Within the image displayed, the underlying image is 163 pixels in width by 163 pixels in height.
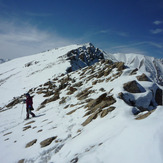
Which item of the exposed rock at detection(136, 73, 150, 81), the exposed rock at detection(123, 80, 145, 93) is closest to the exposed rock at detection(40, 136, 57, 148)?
the exposed rock at detection(123, 80, 145, 93)

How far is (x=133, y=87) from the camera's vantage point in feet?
33.6

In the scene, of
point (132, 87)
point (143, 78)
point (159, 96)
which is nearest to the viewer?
point (132, 87)

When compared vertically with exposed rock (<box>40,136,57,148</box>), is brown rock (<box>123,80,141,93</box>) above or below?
above

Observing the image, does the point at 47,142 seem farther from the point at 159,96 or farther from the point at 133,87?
the point at 159,96

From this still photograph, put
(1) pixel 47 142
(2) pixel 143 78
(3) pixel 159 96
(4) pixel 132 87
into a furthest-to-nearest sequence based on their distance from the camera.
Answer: (2) pixel 143 78
(3) pixel 159 96
(4) pixel 132 87
(1) pixel 47 142

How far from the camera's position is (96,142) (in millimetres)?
4605

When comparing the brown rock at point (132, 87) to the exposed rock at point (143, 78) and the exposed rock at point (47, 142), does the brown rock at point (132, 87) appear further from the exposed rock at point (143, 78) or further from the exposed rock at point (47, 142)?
the exposed rock at point (47, 142)

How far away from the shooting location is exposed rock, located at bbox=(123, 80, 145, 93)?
33.0ft

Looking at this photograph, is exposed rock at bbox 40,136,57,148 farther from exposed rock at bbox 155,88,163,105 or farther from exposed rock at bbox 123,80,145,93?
exposed rock at bbox 155,88,163,105

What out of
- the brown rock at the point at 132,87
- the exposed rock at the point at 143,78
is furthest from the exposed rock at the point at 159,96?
the brown rock at the point at 132,87

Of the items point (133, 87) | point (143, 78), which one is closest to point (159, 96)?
point (143, 78)

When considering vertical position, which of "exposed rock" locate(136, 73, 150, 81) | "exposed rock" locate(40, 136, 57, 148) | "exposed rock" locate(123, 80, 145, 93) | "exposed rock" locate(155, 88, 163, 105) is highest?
"exposed rock" locate(136, 73, 150, 81)

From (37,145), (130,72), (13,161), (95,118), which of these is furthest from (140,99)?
(13,161)

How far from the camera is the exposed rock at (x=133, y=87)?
1005 centimetres
